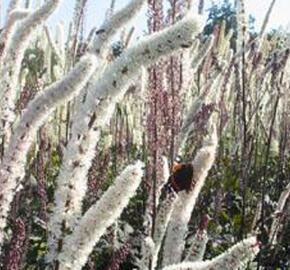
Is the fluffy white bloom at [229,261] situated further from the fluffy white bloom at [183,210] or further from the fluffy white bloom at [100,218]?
the fluffy white bloom at [183,210]

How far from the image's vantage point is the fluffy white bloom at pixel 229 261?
152 cm

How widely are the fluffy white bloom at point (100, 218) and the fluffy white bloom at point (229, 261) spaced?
15 centimetres

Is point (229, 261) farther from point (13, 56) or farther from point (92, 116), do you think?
point (13, 56)

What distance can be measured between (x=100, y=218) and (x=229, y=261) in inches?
10.3

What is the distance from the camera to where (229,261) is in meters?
1.53

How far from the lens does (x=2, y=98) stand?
218 centimetres

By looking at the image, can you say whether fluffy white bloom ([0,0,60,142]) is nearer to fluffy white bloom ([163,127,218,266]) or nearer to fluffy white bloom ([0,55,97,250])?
fluffy white bloom ([0,55,97,250])

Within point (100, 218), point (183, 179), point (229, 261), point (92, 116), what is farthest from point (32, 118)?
point (183, 179)

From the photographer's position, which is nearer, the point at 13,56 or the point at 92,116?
the point at 92,116

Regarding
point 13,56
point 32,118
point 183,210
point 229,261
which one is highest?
point 13,56

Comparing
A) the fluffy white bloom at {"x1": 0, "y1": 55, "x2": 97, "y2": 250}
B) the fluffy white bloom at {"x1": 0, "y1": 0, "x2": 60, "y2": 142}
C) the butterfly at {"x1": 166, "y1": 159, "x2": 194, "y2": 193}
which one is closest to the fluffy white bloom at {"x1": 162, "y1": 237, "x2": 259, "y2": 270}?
the fluffy white bloom at {"x1": 0, "y1": 55, "x2": 97, "y2": 250}

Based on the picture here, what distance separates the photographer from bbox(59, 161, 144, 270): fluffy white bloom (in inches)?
60.4

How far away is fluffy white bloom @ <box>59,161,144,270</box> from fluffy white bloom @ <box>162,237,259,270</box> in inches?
5.9

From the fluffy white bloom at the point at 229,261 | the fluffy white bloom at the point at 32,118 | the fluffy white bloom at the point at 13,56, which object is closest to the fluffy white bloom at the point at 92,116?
the fluffy white bloom at the point at 32,118
